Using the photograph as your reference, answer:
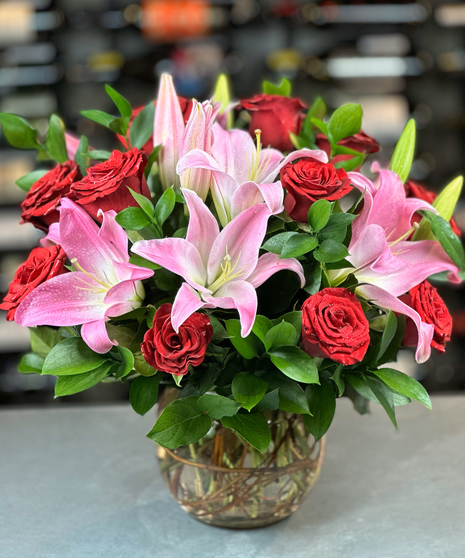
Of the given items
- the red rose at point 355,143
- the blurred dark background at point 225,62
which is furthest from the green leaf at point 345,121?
the blurred dark background at point 225,62

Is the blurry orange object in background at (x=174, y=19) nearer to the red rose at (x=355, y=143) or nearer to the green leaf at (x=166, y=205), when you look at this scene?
the red rose at (x=355, y=143)

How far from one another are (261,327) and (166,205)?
0.15 m

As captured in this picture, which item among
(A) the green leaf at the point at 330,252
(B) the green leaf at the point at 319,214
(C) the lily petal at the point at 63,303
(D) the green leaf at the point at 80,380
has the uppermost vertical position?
(B) the green leaf at the point at 319,214

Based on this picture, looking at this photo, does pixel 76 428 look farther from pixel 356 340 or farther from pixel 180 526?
pixel 356 340

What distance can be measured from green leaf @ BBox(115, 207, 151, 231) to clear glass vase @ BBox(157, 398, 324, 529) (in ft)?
0.90

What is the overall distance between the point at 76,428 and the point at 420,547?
0.58m

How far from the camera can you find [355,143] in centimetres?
80

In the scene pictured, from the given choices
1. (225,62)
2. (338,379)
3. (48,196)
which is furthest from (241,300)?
(225,62)

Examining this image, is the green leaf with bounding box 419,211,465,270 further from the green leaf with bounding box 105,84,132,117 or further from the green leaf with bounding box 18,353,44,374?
the green leaf with bounding box 18,353,44,374

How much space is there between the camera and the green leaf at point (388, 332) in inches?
25.5

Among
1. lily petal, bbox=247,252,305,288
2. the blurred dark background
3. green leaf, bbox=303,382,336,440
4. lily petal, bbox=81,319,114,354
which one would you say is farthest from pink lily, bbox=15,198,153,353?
the blurred dark background

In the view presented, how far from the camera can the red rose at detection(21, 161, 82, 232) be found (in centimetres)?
70

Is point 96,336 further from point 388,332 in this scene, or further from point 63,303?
point 388,332

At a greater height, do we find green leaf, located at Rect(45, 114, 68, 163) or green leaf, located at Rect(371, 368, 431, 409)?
green leaf, located at Rect(45, 114, 68, 163)
